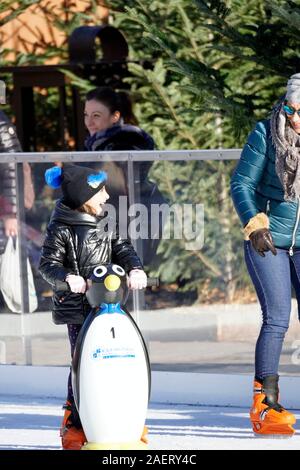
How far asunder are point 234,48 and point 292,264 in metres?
3.25

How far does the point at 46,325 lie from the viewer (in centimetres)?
931

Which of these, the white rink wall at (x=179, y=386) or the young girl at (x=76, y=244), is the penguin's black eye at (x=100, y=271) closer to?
the young girl at (x=76, y=244)

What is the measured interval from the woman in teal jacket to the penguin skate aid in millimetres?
958

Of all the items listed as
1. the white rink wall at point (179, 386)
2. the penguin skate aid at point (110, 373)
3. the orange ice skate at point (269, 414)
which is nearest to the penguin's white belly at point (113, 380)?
the penguin skate aid at point (110, 373)

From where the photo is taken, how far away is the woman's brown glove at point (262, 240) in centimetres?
715

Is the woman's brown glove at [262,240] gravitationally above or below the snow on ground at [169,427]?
above

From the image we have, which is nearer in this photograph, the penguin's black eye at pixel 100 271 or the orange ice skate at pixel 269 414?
the penguin's black eye at pixel 100 271

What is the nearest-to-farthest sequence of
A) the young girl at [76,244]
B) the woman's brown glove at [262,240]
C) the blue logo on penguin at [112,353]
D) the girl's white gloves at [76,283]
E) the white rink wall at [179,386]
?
the blue logo on penguin at [112,353]
the girl's white gloves at [76,283]
the young girl at [76,244]
the woman's brown glove at [262,240]
the white rink wall at [179,386]

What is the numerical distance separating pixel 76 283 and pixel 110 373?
0.43 m

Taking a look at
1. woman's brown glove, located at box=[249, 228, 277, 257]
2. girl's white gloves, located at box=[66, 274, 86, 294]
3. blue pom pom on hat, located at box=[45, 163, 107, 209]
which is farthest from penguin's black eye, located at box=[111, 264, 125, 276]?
woman's brown glove, located at box=[249, 228, 277, 257]

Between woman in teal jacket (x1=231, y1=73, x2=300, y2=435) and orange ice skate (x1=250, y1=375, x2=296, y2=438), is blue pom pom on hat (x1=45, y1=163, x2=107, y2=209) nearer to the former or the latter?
woman in teal jacket (x1=231, y1=73, x2=300, y2=435)

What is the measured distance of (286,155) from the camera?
7.29 metres

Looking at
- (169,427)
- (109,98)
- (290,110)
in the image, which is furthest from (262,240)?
(109,98)
